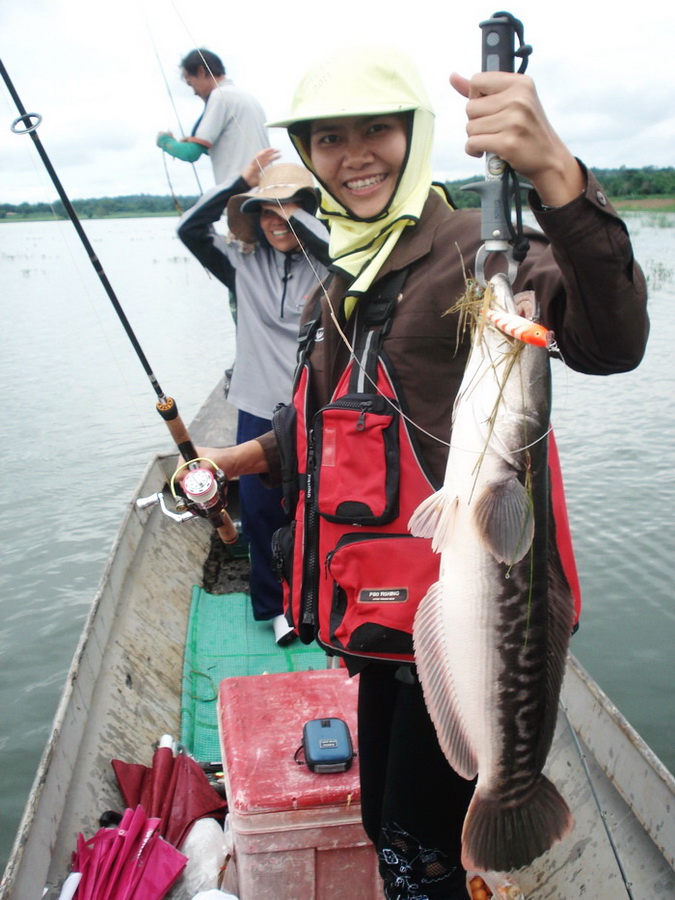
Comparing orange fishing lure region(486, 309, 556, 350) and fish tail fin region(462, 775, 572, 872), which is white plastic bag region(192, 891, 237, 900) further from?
orange fishing lure region(486, 309, 556, 350)

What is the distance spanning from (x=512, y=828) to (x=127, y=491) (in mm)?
9385

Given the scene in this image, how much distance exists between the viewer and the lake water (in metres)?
6.48

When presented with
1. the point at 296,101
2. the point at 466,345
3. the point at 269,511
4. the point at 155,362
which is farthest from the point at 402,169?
the point at 155,362

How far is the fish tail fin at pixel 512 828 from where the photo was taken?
1912 millimetres

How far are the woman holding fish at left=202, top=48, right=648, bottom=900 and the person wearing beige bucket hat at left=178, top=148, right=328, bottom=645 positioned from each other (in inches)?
78.1

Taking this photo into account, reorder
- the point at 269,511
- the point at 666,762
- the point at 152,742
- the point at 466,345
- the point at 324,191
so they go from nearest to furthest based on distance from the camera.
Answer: the point at 466,345
the point at 324,191
the point at 152,742
the point at 269,511
the point at 666,762

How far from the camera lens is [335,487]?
2.11 meters

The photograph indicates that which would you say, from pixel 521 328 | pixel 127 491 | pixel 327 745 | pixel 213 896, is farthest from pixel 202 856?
pixel 127 491

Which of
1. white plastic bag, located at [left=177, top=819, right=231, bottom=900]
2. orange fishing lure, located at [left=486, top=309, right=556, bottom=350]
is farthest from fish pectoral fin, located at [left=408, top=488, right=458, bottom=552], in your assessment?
white plastic bag, located at [left=177, top=819, right=231, bottom=900]

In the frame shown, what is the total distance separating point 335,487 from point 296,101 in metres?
1.10

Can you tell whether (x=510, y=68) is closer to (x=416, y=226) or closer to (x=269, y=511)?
(x=416, y=226)

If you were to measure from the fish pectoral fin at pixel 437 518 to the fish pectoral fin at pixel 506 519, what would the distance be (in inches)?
2.6

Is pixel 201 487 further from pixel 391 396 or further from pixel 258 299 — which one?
pixel 258 299

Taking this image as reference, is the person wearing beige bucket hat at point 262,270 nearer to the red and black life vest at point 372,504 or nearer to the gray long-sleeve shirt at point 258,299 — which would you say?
the gray long-sleeve shirt at point 258,299
